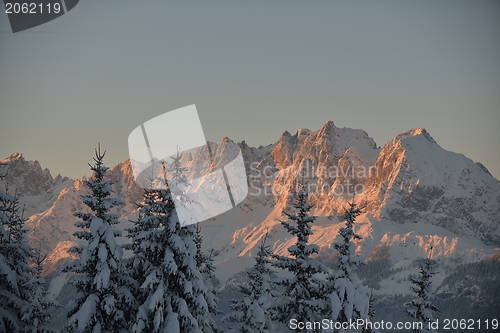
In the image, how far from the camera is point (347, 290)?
32.5m

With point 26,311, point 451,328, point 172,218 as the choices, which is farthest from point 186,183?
point 451,328

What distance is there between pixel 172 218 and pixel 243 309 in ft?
31.6

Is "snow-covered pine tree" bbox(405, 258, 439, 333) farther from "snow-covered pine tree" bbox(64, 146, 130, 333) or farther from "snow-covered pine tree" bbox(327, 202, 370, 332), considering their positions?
"snow-covered pine tree" bbox(64, 146, 130, 333)

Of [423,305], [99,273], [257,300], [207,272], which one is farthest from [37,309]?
[423,305]

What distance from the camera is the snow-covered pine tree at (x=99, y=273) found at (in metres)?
30.9

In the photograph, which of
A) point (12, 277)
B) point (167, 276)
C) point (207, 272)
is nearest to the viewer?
point (167, 276)

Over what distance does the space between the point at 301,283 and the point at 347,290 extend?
107 inches

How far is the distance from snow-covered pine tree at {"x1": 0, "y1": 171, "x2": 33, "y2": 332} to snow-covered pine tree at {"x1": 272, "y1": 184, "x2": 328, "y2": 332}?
1457 centimetres

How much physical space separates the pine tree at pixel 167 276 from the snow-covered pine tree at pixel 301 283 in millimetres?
4440

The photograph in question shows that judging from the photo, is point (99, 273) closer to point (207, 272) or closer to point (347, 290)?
point (207, 272)

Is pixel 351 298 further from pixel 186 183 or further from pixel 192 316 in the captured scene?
pixel 186 183

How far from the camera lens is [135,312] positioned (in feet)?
106

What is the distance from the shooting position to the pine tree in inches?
1221

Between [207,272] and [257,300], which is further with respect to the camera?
[207,272]
